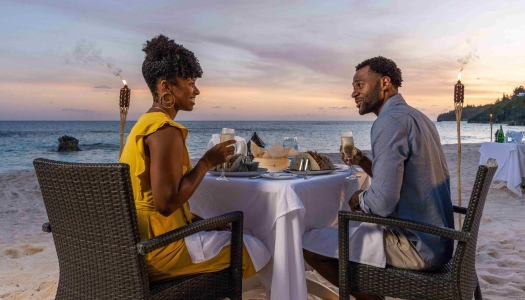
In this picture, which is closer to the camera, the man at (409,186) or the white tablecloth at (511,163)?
the man at (409,186)

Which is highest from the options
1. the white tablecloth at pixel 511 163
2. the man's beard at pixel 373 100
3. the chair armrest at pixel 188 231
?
the man's beard at pixel 373 100

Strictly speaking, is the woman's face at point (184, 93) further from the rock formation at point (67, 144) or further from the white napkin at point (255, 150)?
the rock formation at point (67, 144)

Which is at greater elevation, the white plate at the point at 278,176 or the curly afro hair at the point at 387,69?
the curly afro hair at the point at 387,69

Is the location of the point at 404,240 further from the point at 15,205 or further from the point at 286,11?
the point at 286,11

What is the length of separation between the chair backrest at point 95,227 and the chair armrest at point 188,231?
59mm

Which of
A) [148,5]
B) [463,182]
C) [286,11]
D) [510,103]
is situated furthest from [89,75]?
[510,103]

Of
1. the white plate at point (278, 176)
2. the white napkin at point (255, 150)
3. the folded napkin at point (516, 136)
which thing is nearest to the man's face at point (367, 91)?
the white plate at point (278, 176)

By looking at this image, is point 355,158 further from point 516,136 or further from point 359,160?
→ point 516,136

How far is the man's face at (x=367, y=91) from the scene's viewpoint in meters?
2.45

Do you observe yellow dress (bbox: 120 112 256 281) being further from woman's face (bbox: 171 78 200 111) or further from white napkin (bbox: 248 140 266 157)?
white napkin (bbox: 248 140 266 157)

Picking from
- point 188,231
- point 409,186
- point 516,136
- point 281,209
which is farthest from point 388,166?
point 516,136

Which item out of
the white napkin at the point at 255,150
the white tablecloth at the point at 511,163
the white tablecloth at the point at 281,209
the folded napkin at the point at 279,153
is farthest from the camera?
the white tablecloth at the point at 511,163

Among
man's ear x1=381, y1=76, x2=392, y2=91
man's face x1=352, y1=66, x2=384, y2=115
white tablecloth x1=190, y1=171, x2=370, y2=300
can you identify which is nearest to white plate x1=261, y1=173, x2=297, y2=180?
white tablecloth x1=190, y1=171, x2=370, y2=300

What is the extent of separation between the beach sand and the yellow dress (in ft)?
4.52
